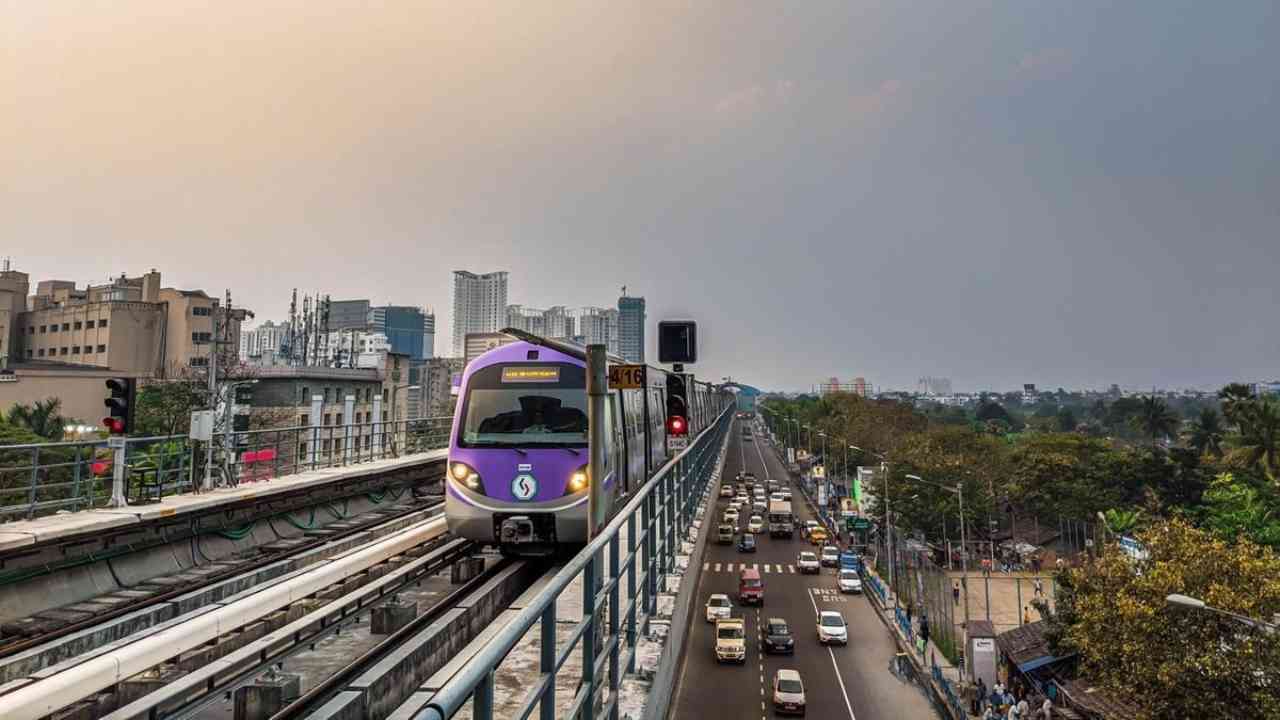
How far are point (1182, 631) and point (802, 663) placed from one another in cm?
1256

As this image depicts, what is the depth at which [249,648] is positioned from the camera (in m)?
6.30

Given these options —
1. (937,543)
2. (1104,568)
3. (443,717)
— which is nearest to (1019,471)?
(937,543)

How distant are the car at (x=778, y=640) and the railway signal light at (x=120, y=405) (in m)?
22.1

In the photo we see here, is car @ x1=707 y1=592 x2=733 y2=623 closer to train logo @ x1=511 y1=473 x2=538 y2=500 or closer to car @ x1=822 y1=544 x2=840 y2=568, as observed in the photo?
car @ x1=822 y1=544 x2=840 y2=568

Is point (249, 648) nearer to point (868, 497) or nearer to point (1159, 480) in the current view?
point (868, 497)

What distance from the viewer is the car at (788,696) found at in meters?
21.2

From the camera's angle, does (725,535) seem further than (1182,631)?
Yes

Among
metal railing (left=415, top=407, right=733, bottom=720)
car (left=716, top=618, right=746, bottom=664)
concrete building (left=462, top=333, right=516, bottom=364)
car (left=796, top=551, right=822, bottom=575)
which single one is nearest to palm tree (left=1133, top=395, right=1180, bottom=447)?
car (left=796, top=551, right=822, bottom=575)

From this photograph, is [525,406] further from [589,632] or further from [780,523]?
[780,523]

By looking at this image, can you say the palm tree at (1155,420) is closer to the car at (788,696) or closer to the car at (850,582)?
the car at (850,582)

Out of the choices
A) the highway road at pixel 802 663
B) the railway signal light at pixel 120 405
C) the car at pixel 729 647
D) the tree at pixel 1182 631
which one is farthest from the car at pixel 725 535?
the railway signal light at pixel 120 405

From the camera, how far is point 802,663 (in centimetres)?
2675

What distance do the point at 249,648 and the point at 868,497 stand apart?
5176cm

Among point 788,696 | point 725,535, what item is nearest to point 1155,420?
point 725,535
